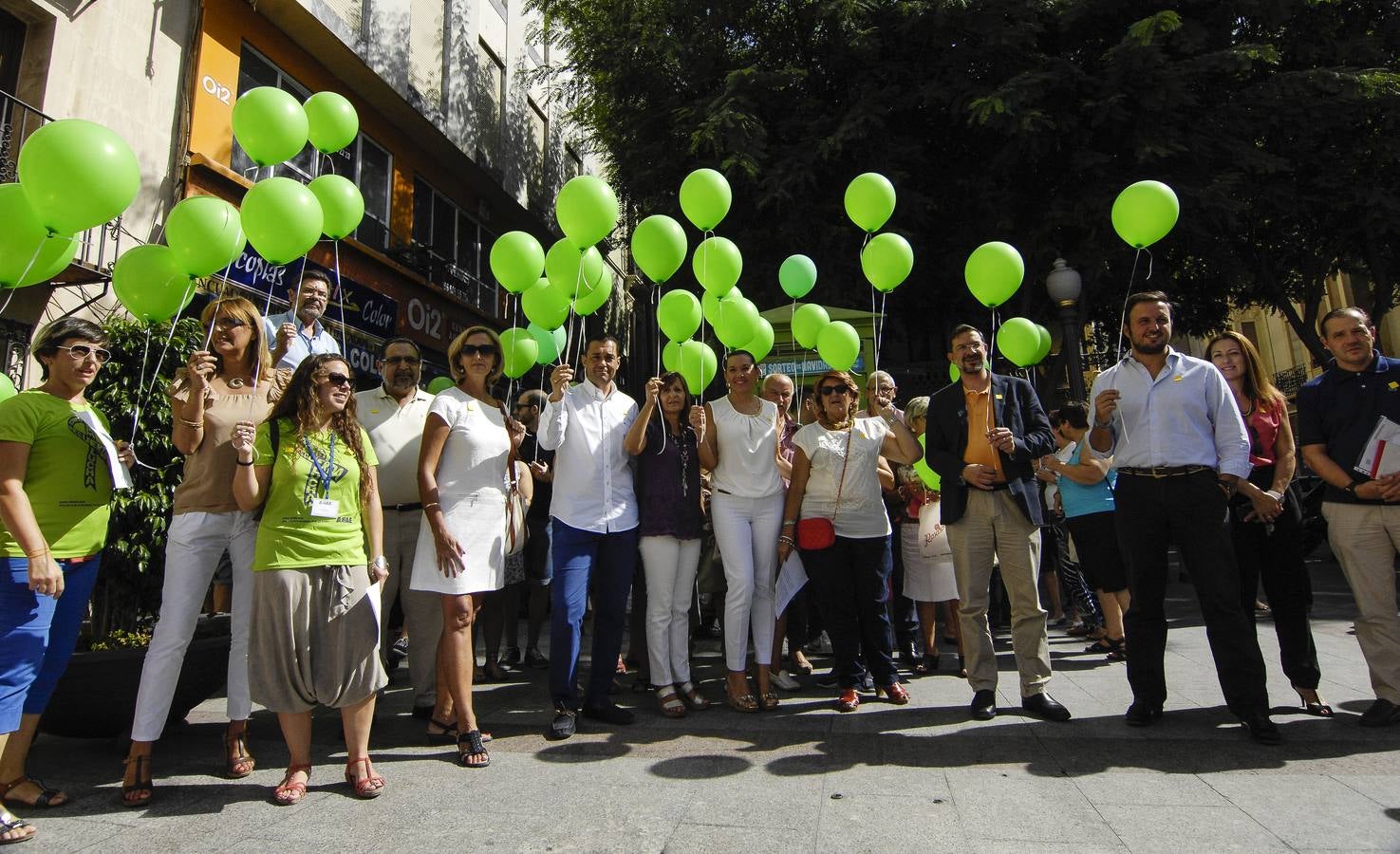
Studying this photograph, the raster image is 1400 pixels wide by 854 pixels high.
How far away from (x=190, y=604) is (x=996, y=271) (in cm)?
451

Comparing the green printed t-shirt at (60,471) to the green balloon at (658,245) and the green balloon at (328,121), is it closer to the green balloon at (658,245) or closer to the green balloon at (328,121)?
the green balloon at (328,121)

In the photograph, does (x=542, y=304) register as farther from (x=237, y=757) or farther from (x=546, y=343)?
(x=237, y=757)

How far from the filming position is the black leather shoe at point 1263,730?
3.28 m

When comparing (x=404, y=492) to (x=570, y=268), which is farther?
(x=570, y=268)

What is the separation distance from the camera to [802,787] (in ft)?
9.50

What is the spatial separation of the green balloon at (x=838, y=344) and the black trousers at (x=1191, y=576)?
2041mm

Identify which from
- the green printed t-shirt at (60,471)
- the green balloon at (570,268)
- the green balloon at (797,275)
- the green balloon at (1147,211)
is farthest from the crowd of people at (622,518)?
→ the green balloon at (797,275)

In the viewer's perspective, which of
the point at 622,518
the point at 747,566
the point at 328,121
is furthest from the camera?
the point at 328,121

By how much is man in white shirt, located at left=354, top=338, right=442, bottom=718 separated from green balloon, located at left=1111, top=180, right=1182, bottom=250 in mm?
4069

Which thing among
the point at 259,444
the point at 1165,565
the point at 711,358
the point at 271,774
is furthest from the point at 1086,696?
the point at 259,444

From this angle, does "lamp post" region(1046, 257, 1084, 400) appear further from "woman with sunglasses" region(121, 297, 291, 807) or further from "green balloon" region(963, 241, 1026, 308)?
"woman with sunglasses" region(121, 297, 291, 807)

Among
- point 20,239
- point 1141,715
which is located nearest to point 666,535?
point 1141,715

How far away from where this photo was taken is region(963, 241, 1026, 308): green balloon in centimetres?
479

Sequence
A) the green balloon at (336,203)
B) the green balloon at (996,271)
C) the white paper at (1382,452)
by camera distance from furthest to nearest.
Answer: the green balloon at (996,271) → the green balloon at (336,203) → the white paper at (1382,452)
